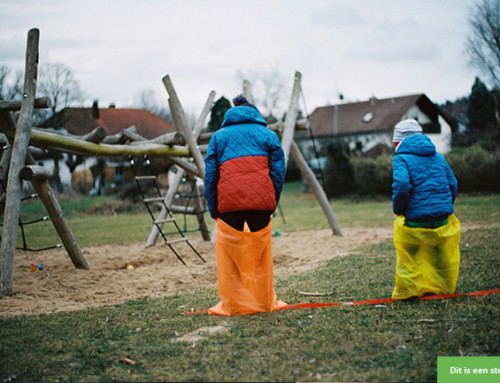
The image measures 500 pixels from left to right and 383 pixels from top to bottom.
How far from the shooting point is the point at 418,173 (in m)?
4.88

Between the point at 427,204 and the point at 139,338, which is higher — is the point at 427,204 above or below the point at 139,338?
above

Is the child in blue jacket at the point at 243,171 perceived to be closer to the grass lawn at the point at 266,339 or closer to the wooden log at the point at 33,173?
the grass lawn at the point at 266,339

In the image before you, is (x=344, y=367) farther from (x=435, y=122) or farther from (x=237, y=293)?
(x=435, y=122)

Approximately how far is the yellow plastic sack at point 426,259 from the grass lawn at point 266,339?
0.18 meters

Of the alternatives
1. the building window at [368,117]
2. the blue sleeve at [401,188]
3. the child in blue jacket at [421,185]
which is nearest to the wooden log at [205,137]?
the child in blue jacket at [421,185]

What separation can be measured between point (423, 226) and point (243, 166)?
1830 millimetres

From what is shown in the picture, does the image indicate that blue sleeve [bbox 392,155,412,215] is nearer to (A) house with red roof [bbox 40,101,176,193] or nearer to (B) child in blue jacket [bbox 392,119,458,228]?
(B) child in blue jacket [bbox 392,119,458,228]

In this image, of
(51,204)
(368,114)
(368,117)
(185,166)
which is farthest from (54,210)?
(368,114)

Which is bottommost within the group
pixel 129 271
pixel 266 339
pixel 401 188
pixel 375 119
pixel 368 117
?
pixel 129 271

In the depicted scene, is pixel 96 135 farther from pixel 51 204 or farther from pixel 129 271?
pixel 129 271

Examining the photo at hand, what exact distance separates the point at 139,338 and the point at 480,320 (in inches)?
112

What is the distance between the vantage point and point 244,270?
479 centimetres

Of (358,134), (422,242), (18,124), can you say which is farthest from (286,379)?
(358,134)

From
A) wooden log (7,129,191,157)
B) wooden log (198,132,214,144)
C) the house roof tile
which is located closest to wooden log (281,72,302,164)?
wooden log (198,132,214,144)
